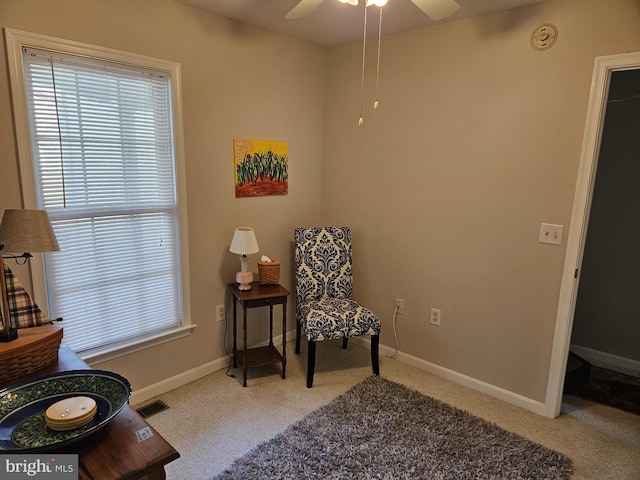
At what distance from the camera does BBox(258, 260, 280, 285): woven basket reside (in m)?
2.90

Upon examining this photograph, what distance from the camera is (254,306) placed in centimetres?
274

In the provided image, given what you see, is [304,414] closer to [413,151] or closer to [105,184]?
[105,184]

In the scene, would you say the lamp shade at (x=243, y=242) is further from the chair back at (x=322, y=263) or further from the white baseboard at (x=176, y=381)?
the white baseboard at (x=176, y=381)

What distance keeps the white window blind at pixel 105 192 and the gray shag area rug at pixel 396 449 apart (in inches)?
45.3

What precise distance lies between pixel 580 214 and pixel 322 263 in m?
1.76

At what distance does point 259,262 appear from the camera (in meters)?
2.93

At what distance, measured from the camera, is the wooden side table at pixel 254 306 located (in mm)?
2716

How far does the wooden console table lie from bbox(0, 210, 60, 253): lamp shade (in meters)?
0.75

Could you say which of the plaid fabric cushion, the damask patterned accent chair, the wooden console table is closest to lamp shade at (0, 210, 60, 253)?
the plaid fabric cushion

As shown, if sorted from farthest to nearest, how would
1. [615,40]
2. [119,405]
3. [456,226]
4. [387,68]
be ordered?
[387,68], [456,226], [615,40], [119,405]

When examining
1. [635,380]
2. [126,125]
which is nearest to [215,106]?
[126,125]

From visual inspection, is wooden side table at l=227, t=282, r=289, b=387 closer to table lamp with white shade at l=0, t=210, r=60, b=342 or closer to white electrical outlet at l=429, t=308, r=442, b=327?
white electrical outlet at l=429, t=308, r=442, b=327

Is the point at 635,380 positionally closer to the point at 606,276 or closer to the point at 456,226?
the point at 606,276

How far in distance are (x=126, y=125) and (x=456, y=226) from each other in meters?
2.20
